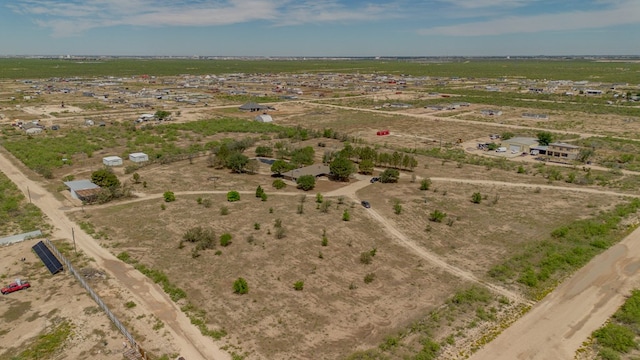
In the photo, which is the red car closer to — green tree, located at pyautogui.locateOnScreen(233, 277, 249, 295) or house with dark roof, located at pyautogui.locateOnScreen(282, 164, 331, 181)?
green tree, located at pyautogui.locateOnScreen(233, 277, 249, 295)

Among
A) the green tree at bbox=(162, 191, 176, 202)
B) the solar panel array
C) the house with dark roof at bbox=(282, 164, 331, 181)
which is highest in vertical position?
the house with dark roof at bbox=(282, 164, 331, 181)

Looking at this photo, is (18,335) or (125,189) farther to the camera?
(125,189)

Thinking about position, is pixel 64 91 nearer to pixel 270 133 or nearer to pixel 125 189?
pixel 270 133

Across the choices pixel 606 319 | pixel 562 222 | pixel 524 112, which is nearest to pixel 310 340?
pixel 606 319

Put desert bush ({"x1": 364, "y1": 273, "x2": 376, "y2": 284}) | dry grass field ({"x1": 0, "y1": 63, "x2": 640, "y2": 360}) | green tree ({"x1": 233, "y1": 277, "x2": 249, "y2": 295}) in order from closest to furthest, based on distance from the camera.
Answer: dry grass field ({"x1": 0, "y1": 63, "x2": 640, "y2": 360}), green tree ({"x1": 233, "y1": 277, "x2": 249, "y2": 295}), desert bush ({"x1": 364, "y1": 273, "x2": 376, "y2": 284})

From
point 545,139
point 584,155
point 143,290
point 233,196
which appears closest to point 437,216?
point 233,196

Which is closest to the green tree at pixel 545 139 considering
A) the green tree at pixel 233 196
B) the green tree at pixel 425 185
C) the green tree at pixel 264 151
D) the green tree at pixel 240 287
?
the green tree at pixel 425 185

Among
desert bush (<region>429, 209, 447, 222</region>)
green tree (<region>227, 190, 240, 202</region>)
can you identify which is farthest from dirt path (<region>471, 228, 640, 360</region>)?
green tree (<region>227, 190, 240, 202</region>)

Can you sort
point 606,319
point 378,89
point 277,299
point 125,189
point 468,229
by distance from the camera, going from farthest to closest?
point 378,89
point 125,189
point 468,229
point 277,299
point 606,319
